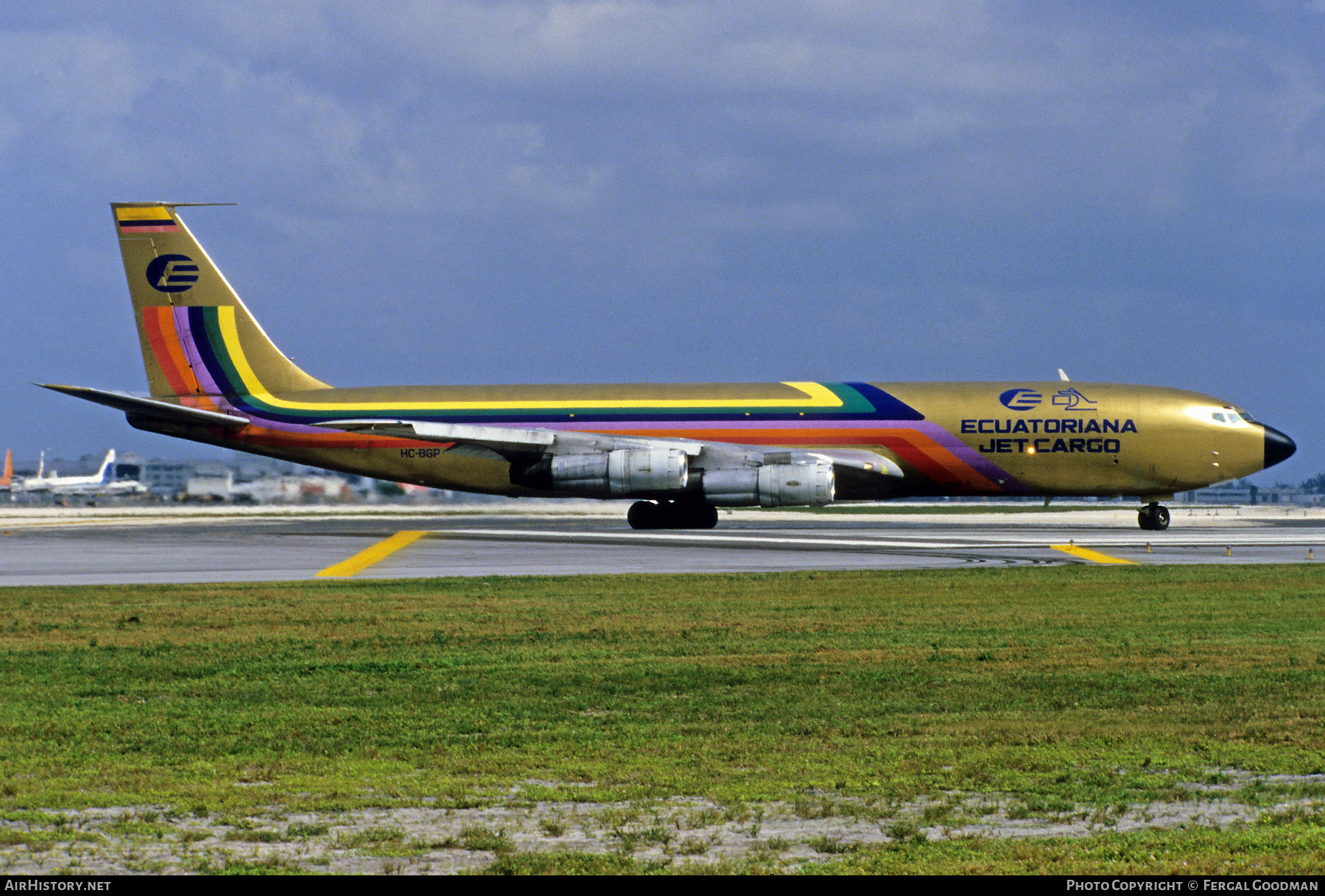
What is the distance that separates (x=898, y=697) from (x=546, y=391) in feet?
114

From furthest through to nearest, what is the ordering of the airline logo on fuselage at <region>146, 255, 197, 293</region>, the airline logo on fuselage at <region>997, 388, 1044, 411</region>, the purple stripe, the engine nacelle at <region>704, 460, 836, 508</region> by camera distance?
the airline logo on fuselage at <region>146, 255, 197, 293</region>
the purple stripe
the airline logo on fuselage at <region>997, 388, 1044, 411</region>
the engine nacelle at <region>704, 460, 836, 508</region>

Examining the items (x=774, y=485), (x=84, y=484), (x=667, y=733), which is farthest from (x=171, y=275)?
(x=84, y=484)

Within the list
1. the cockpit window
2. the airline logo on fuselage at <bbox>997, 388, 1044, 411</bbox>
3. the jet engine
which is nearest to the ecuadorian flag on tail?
the jet engine

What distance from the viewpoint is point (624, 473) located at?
41562 mm

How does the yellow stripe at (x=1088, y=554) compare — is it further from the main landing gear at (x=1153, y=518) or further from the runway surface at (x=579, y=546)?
the main landing gear at (x=1153, y=518)

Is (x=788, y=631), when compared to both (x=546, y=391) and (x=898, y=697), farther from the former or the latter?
(x=546, y=391)

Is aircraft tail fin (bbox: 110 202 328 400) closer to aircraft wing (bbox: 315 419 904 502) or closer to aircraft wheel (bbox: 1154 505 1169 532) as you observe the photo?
aircraft wing (bbox: 315 419 904 502)

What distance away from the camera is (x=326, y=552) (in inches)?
1342

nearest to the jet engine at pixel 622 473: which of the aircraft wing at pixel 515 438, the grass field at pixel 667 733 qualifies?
the aircraft wing at pixel 515 438

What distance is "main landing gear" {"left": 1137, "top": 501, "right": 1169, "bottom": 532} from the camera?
43.9 m

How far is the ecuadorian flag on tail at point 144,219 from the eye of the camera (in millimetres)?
47344

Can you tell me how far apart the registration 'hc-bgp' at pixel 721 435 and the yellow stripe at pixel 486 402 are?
6 cm

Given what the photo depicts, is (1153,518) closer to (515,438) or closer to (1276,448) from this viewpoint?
(1276,448)

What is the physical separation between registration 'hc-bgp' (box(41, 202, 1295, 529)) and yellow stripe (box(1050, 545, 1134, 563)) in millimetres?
7878
